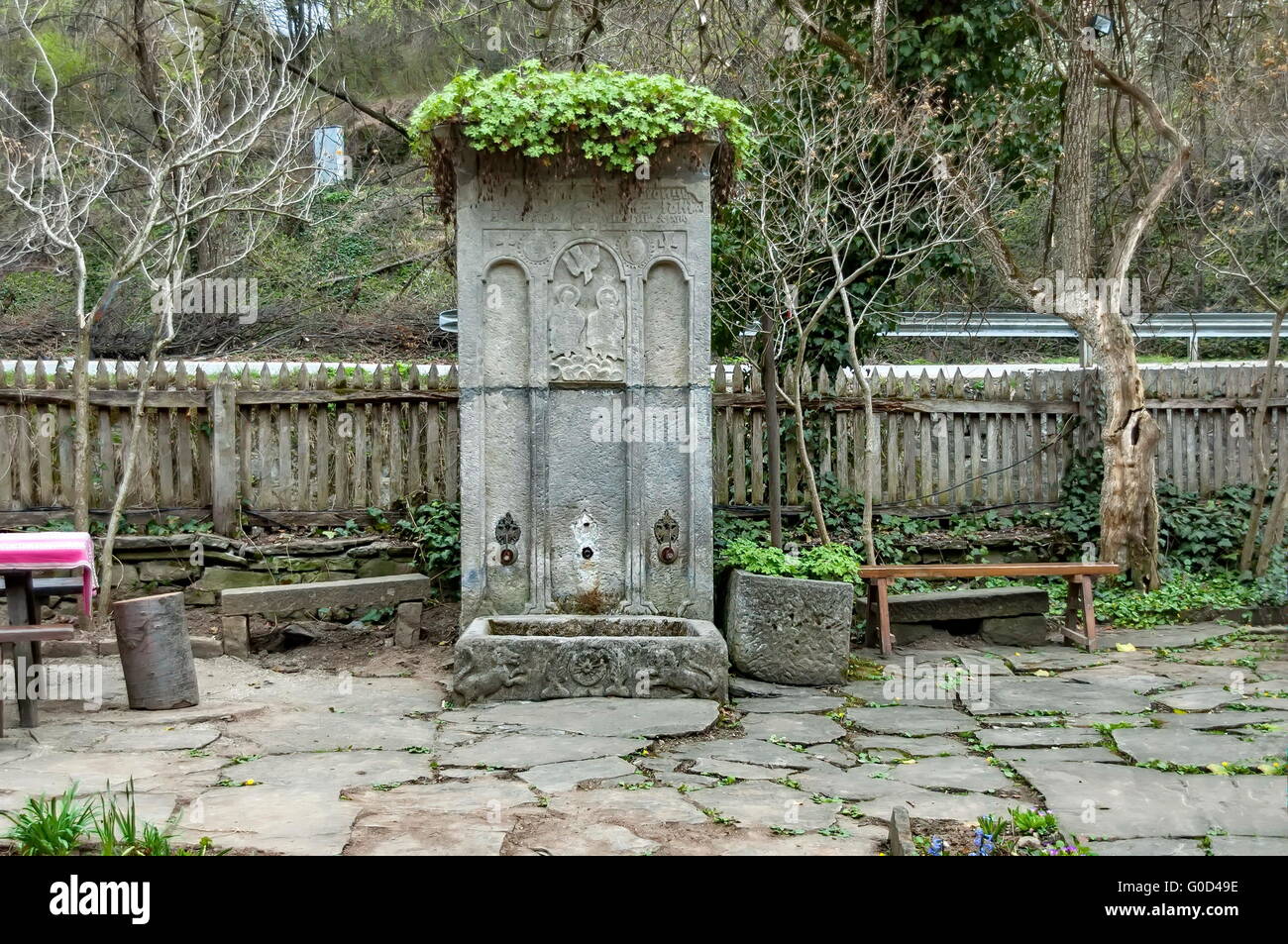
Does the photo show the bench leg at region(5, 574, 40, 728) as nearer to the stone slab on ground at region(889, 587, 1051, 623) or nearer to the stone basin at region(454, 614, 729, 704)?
the stone basin at region(454, 614, 729, 704)

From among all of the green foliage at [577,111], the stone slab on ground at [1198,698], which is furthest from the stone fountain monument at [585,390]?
the stone slab on ground at [1198,698]

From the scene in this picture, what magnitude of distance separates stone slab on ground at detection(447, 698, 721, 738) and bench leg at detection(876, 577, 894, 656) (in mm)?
2398

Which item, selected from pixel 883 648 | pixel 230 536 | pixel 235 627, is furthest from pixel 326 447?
pixel 883 648

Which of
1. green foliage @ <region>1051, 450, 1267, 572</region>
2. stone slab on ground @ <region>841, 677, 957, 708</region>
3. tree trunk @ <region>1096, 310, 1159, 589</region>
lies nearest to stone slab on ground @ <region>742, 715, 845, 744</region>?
stone slab on ground @ <region>841, 677, 957, 708</region>

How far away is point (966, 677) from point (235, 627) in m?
5.35

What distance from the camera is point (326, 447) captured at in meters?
10.0

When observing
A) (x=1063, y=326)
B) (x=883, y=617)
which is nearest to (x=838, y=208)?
(x=883, y=617)

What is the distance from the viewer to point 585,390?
26.7ft

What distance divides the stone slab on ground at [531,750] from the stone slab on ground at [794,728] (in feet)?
2.53

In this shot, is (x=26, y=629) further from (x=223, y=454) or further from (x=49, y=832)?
(x=223, y=454)

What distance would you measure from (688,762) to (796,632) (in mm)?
2196

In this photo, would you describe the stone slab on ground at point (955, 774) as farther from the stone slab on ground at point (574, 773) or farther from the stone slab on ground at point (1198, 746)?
the stone slab on ground at point (574, 773)

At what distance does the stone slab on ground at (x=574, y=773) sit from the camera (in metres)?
5.21

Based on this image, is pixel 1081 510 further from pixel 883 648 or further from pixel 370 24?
pixel 370 24
